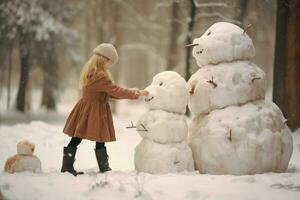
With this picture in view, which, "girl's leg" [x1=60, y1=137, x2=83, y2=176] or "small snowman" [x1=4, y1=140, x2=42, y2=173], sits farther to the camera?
"girl's leg" [x1=60, y1=137, x2=83, y2=176]

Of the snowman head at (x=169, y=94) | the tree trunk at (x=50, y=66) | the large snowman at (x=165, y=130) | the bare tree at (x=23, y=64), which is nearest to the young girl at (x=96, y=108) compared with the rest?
the snowman head at (x=169, y=94)

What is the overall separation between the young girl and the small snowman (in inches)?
18.3

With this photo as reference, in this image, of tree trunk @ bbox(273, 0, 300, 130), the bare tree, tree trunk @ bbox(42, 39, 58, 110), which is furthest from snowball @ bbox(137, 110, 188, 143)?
tree trunk @ bbox(42, 39, 58, 110)

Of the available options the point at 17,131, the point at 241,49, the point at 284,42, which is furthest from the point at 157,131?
the point at 17,131

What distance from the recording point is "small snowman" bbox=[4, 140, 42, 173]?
6.84 metres

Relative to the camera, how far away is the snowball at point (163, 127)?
7110 mm

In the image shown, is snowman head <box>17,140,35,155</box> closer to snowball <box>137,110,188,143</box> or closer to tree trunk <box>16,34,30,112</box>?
snowball <box>137,110,188,143</box>

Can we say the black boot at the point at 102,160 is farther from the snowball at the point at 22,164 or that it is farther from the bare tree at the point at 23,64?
the bare tree at the point at 23,64

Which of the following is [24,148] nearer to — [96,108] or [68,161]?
[68,161]

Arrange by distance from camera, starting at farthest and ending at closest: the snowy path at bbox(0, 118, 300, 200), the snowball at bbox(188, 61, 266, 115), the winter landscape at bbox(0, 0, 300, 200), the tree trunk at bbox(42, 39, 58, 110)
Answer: the tree trunk at bbox(42, 39, 58, 110), the snowball at bbox(188, 61, 266, 115), the winter landscape at bbox(0, 0, 300, 200), the snowy path at bbox(0, 118, 300, 200)

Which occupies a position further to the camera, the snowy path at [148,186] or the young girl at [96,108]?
the young girl at [96,108]

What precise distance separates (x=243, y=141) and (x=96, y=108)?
2.16 m

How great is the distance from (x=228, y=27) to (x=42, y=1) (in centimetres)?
1317

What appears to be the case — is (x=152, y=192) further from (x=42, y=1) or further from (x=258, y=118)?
(x=42, y=1)
